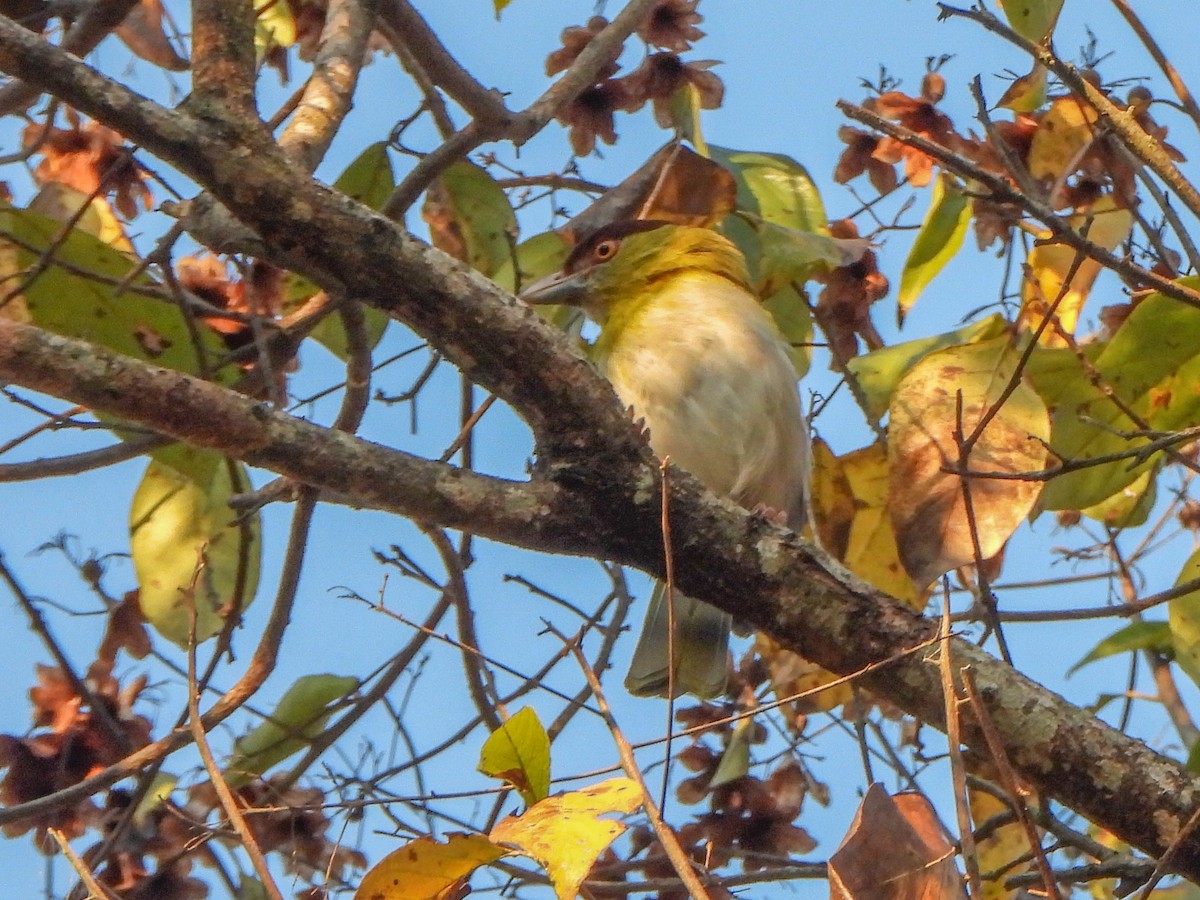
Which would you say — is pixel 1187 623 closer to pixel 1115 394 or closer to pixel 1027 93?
pixel 1115 394

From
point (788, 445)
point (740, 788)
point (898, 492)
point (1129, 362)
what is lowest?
point (740, 788)

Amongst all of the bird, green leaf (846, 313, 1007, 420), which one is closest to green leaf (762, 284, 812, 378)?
the bird

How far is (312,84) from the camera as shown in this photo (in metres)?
3.02

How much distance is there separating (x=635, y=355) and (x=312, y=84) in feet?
3.44

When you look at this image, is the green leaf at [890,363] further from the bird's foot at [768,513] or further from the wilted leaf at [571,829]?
the wilted leaf at [571,829]

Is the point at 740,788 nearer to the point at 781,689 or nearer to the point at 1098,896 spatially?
the point at 781,689

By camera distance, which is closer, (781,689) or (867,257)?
(781,689)

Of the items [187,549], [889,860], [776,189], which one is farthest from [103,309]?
[889,860]

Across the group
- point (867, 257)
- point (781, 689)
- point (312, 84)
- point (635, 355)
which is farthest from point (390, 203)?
point (781, 689)

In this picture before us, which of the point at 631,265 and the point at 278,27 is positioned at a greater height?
the point at 278,27

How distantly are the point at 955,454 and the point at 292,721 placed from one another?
63.0 inches

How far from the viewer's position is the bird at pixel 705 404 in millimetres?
3459

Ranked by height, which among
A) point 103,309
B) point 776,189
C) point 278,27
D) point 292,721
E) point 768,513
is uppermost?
point 278,27

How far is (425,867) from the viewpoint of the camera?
1.63m
